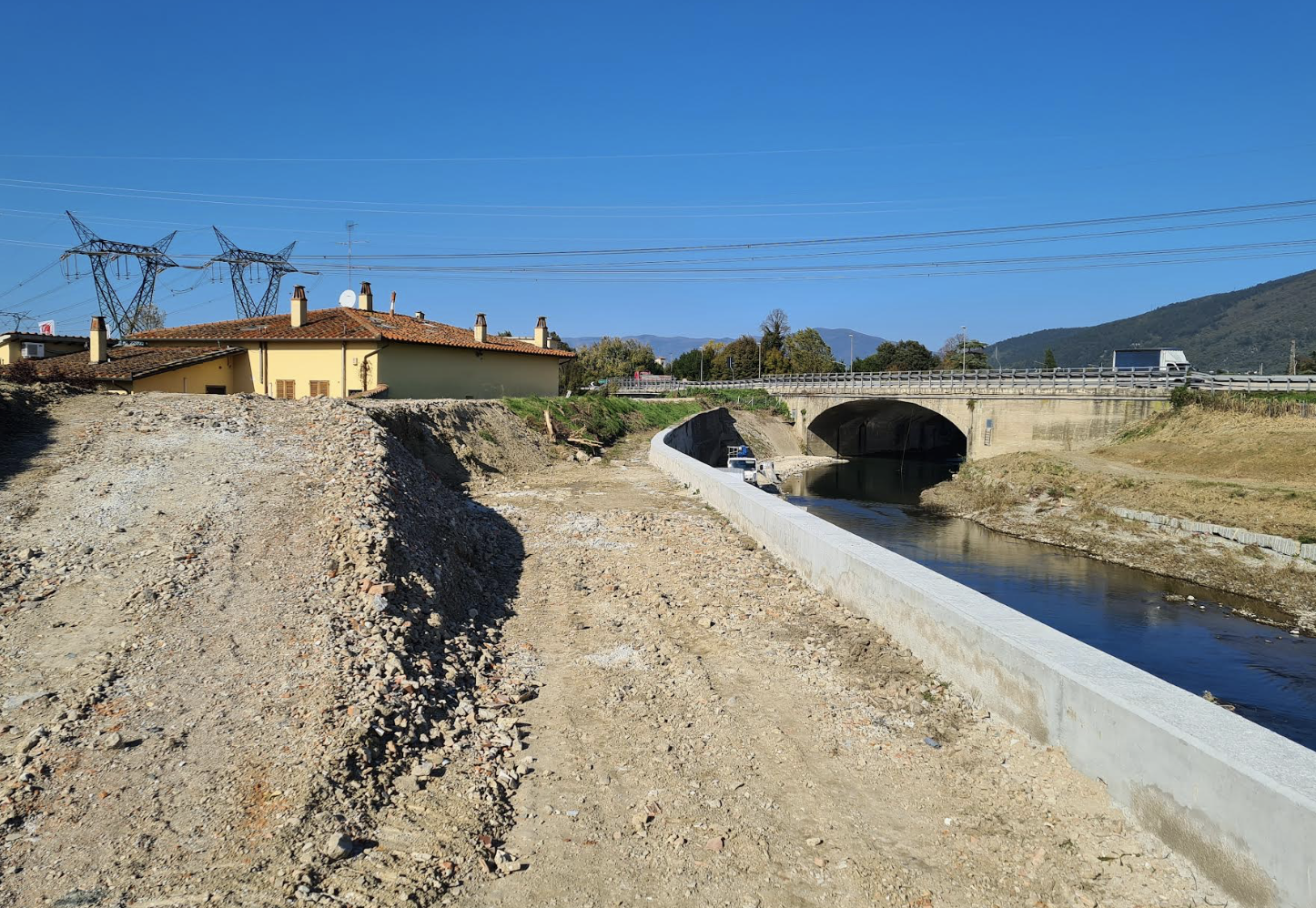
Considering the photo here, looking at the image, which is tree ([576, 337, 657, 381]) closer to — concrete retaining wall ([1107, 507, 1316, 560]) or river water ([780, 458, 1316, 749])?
river water ([780, 458, 1316, 749])

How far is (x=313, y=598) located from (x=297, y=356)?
81.6 ft

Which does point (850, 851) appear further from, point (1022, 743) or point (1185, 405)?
point (1185, 405)

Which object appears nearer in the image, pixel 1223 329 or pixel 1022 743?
pixel 1022 743

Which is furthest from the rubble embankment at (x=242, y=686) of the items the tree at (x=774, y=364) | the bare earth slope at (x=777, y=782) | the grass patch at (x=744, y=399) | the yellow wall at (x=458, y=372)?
the tree at (x=774, y=364)

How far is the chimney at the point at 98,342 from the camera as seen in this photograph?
27211 mm

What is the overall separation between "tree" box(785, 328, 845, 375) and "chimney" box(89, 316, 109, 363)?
8135 centimetres

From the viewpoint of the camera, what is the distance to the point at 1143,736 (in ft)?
15.0

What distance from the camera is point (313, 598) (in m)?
7.77

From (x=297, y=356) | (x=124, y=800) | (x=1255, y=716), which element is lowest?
(x=1255, y=716)

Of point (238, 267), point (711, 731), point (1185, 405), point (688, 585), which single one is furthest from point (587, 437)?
point (238, 267)

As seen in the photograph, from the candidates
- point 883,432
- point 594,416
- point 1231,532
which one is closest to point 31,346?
point 594,416

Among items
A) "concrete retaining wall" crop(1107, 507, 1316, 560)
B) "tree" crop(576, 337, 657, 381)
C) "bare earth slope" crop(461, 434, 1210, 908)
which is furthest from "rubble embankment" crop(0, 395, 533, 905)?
"tree" crop(576, 337, 657, 381)

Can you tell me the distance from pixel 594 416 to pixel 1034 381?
29.9 metres

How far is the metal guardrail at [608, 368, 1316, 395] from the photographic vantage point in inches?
1500
